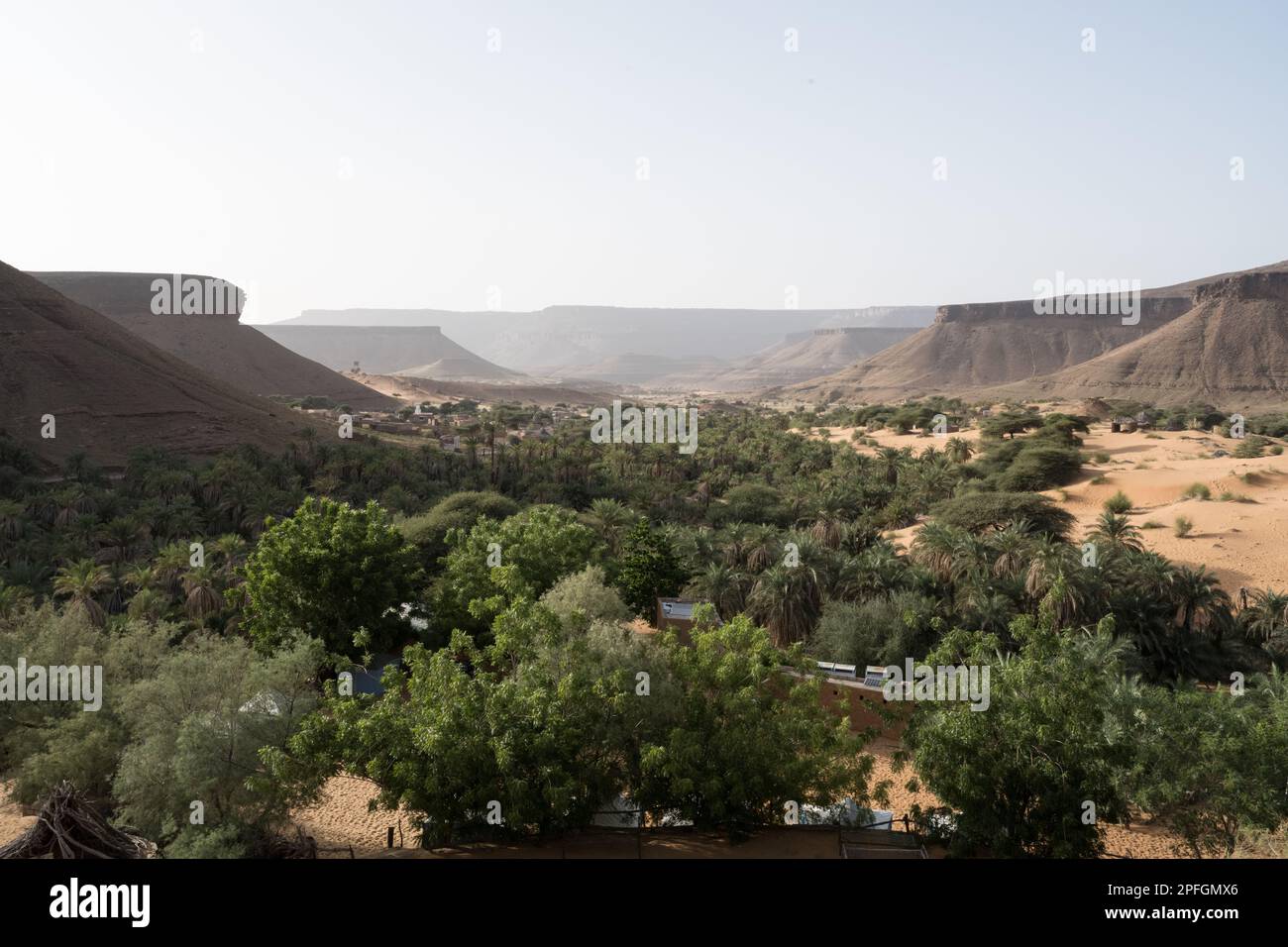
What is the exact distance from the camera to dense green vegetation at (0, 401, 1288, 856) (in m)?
13.5

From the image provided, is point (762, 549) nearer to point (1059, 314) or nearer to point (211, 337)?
point (211, 337)

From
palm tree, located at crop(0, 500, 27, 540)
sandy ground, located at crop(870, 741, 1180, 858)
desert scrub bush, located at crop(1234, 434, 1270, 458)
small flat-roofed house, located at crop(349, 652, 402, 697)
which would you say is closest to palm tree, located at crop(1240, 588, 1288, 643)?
sandy ground, located at crop(870, 741, 1180, 858)

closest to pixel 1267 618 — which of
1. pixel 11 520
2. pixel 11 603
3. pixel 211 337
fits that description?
pixel 11 603

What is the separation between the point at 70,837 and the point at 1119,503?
149 feet

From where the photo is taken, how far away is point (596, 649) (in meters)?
15.5

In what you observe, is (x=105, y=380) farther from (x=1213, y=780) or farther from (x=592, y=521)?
(x=1213, y=780)

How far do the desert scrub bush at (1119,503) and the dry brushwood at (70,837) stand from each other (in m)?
41.8

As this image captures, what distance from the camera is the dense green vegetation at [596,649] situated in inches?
530

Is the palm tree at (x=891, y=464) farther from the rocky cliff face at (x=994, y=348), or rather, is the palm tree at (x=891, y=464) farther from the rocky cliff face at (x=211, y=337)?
the rocky cliff face at (x=994, y=348)

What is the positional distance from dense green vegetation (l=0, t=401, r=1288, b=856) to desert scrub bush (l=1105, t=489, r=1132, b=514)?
277 mm

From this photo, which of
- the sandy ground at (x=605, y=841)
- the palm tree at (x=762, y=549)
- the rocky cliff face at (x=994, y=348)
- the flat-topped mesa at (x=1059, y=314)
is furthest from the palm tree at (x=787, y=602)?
the flat-topped mesa at (x=1059, y=314)

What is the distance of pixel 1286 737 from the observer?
45.1 ft

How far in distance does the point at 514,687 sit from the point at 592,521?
25.0 metres

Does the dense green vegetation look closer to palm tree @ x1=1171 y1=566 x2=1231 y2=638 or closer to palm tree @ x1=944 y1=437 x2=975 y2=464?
palm tree @ x1=1171 y1=566 x2=1231 y2=638
